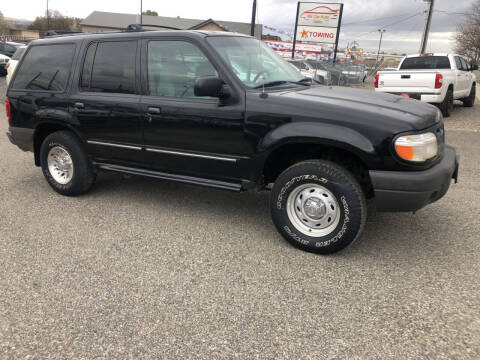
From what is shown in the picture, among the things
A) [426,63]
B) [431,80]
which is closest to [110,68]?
[431,80]

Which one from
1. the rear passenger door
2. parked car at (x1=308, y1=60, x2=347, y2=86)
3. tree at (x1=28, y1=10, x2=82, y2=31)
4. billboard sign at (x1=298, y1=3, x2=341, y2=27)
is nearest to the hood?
the rear passenger door

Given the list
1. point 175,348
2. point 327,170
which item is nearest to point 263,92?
point 327,170

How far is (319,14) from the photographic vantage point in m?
18.6

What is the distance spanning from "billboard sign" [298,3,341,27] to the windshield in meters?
15.4

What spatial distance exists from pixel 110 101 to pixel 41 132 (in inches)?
53.5

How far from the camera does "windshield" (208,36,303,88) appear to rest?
12.6 feet

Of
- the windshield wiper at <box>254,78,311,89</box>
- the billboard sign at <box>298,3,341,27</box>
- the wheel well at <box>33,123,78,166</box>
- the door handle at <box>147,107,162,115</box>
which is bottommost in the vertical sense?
the wheel well at <box>33,123,78,166</box>

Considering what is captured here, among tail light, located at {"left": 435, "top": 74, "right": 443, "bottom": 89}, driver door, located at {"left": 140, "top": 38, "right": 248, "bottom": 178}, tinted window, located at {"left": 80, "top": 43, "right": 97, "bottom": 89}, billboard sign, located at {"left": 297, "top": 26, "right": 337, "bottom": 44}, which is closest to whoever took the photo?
driver door, located at {"left": 140, "top": 38, "right": 248, "bottom": 178}

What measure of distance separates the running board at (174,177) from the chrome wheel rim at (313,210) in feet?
1.84

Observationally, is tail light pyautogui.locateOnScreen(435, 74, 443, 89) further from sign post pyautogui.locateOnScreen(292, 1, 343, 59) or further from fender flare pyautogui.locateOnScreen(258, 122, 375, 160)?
sign post pyautogui.locateOnScreen(292, 1, 343, 59)

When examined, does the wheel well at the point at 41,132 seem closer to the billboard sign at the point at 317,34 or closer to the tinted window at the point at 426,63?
the tinted window at the point at 426,63

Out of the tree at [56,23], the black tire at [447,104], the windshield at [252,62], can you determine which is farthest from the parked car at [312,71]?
the tree at [56,23]

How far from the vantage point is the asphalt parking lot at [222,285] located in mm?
2430

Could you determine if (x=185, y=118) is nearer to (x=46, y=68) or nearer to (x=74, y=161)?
(x=74, y=161)
